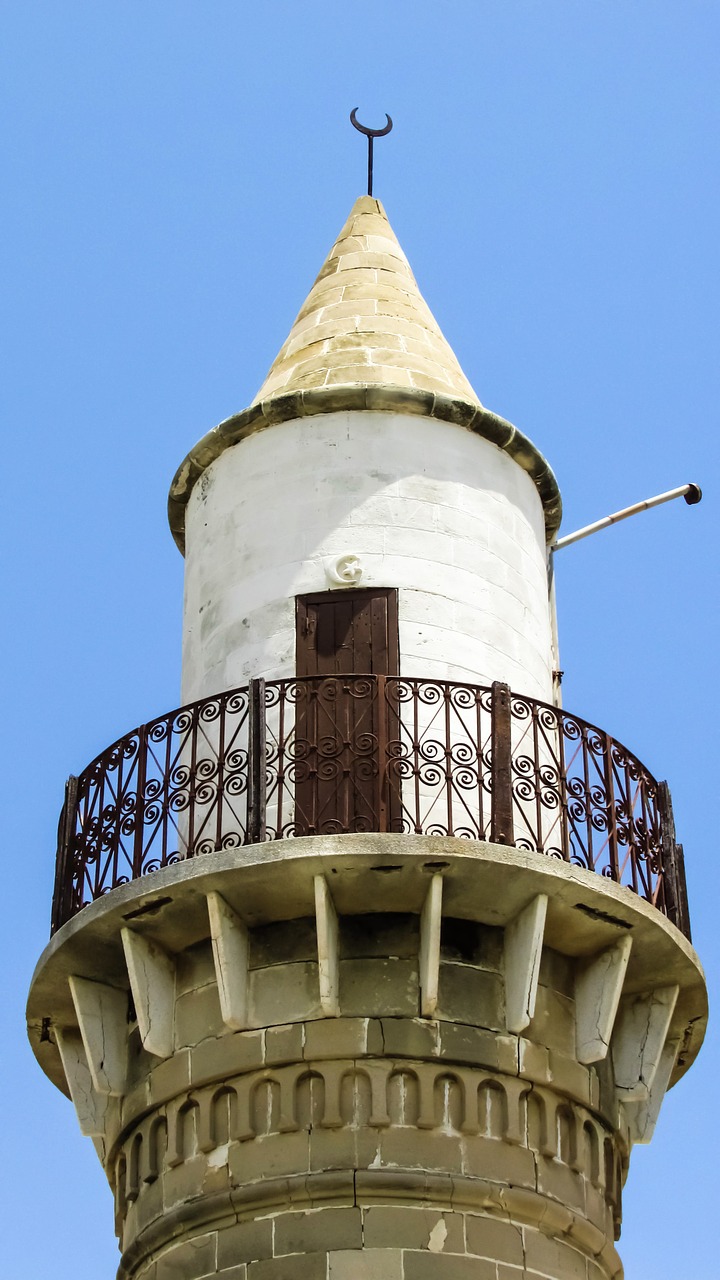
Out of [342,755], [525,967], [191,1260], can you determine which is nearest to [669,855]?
[525,967]

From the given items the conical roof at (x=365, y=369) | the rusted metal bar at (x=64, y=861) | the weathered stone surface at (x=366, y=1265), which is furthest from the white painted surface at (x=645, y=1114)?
the conical roof at (x=365, y=369)

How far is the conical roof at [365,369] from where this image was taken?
17312 millimetres

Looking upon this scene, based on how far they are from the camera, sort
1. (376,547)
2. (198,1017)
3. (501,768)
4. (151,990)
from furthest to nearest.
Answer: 1. (376,547)
2. (151,990)
3. (198,1017)
4. (501,768)

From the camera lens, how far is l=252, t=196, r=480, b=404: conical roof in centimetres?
1784

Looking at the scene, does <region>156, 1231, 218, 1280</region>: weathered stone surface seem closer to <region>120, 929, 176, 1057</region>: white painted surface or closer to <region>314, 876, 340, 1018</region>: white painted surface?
<region>120, 929, 176, 1057</region>: white painted surface

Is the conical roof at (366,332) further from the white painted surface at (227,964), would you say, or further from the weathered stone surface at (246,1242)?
the weathered stone surface at (246,1242)

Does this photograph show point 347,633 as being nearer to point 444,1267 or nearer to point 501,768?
point 501,768

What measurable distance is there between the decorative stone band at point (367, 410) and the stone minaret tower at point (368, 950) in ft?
2.80

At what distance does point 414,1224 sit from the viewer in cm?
1379

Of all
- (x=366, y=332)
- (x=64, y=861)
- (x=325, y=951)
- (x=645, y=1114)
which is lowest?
(x=645, y=1114)

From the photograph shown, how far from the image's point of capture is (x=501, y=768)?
14.8 meters

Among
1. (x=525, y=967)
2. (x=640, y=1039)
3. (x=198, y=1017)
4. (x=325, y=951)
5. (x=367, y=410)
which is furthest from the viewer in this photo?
(x=367, y=410)

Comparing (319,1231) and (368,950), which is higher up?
(368,950)

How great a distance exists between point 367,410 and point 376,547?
1353 millimetres
